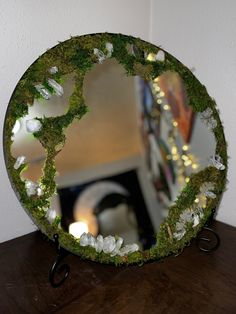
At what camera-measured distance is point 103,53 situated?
2.31 ft

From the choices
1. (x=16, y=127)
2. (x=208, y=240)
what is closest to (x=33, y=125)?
(x=16, y=127)

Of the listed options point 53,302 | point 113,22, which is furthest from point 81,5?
point 53,302

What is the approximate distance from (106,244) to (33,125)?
0.30 meters

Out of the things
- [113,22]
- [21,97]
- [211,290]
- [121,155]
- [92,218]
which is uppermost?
[113,22]

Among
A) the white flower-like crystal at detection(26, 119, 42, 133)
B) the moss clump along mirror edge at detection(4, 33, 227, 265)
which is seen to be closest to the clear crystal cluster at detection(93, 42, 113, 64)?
the moss clump along mirror edge at detection(4, 33, 227, 265)

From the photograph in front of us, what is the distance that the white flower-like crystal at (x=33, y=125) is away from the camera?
0.62 m

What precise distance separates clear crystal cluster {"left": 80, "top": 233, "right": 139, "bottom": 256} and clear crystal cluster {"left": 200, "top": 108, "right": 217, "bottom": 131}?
1.23ft

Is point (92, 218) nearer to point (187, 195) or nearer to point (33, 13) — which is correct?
point (187, 195)

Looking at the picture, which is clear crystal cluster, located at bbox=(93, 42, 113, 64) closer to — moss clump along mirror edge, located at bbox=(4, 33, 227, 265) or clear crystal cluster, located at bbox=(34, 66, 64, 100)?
moss clump along mirror edge, located at bbox=(4, 33, 227, 265)

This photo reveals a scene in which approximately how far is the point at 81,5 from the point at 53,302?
737 millimetres

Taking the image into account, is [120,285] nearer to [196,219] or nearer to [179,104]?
[196,219]

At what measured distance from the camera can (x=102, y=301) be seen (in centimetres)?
62

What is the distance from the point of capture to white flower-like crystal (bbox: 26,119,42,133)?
619 millimetres

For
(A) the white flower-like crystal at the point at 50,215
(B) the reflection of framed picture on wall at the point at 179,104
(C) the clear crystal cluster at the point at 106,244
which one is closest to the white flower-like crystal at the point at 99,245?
(C) the clear crystal cluster at the point at 106,244
